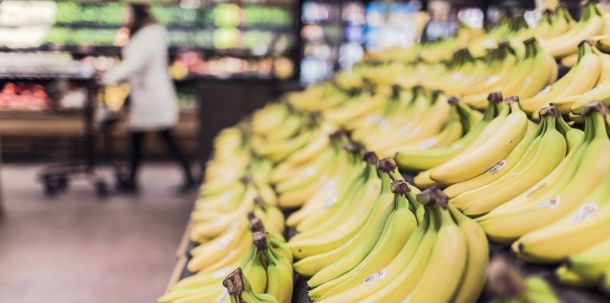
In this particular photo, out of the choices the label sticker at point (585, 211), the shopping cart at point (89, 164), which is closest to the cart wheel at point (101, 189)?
the shopping cart at point (89, 164)

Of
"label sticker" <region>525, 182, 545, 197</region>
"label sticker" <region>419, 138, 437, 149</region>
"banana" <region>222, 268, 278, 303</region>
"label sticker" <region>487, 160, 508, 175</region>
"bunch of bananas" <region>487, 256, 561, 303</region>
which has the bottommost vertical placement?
"banana" <region>222, 268, 278, 303</region>

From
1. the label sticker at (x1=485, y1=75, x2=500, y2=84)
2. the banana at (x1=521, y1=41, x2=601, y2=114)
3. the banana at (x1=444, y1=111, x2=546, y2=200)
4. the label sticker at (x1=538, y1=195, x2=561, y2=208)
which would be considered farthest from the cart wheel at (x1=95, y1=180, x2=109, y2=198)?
the label sticker at (x1=538, y1=195, x2=561, y2=208)

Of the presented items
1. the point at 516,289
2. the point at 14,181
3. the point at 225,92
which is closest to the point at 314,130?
the point at 516,289

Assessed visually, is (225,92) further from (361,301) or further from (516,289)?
(516,289)

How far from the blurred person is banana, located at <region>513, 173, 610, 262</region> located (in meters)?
5.09

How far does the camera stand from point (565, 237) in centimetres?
106

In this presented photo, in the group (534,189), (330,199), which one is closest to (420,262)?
(534,189)

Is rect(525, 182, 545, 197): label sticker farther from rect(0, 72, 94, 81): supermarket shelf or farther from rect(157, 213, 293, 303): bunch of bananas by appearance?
rect(0, 72, 94, 81): supermarket shelf

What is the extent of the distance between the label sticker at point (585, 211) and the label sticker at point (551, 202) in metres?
0.08

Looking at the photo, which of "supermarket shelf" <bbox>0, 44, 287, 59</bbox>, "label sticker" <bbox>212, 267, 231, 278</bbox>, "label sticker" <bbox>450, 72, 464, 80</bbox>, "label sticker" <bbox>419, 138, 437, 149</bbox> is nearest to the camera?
"label sticker" <bbox>212, 267, 231, 278</bbox>

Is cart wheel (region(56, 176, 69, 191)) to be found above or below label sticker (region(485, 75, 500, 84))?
below

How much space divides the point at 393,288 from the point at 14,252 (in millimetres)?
3759

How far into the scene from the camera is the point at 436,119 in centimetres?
229

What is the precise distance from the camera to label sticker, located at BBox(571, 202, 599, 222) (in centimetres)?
111
